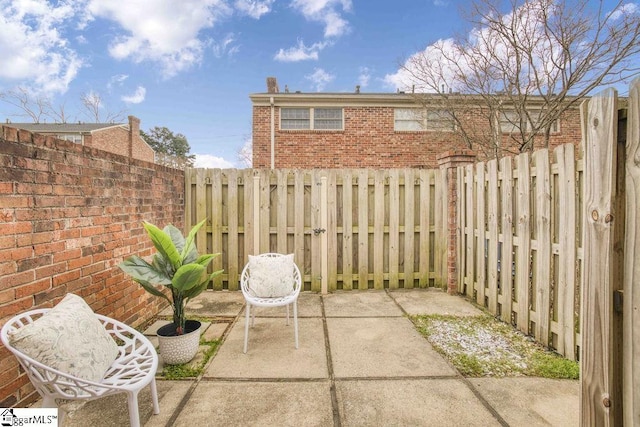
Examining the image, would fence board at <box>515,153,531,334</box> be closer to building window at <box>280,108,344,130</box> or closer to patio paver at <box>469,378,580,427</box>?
patio paver at <box>469,378,580,427</box>

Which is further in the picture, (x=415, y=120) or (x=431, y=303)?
(x=415, y=120)

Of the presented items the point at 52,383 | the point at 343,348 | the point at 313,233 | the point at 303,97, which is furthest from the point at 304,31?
the point at 52,383

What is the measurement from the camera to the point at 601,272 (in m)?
0.95

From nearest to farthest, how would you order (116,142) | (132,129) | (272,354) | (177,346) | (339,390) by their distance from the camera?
(339,390)
(177,346)
(272,354)
(116,142)
(132,129)

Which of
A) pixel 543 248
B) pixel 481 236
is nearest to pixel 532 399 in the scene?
pixel 543 248


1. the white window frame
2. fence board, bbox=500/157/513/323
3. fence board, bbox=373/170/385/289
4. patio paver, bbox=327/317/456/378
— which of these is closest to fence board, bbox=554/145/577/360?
fence board, bbox=500/157/513/323

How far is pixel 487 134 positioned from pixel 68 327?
33.6 ft

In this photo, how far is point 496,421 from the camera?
185 centimetres

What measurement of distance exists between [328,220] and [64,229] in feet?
10.4

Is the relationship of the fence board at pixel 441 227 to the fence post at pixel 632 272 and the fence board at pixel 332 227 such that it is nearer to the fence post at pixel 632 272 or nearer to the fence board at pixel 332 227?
the fence board at pixel 332 227

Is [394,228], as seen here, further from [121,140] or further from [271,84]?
[121,140]

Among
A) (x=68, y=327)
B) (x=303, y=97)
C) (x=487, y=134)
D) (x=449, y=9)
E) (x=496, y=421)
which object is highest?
(x=449, y=9)

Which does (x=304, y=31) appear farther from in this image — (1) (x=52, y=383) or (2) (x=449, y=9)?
(1) (x=52, y=383)

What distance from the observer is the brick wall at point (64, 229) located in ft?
6.03
